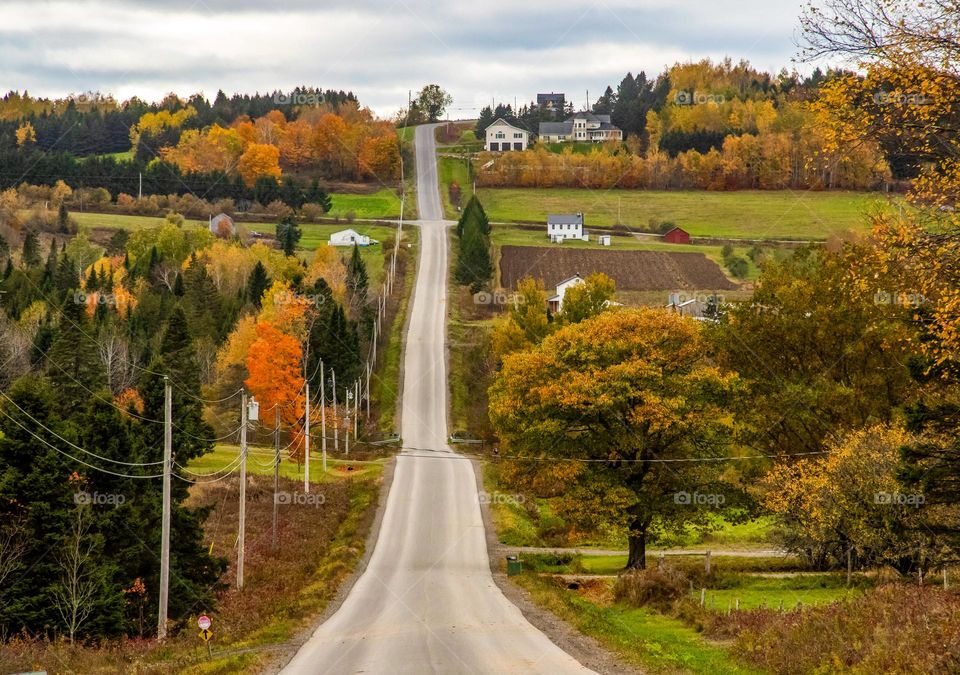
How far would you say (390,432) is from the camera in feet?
255

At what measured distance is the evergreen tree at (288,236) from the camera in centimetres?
12247

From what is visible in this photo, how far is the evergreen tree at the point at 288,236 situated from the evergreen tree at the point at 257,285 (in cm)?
1808

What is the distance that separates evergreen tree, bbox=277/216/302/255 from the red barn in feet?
166

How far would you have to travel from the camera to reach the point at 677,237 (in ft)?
472

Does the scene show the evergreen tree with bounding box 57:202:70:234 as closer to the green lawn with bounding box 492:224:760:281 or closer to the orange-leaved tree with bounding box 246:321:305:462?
the green lawn with bounding box 492:224:760:281

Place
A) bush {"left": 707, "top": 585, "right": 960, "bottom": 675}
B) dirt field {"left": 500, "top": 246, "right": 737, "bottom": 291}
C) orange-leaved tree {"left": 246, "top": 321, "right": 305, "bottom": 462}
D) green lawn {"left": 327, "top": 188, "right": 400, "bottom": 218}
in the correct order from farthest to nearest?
green lawn {"left": 327, "top": 188, "right": 400, "bottom": 218}
dirt field {"left": 500, "top": 246, "right": 737, "bottom": 291}
orange-leaved tree {"left": 246, "top": 321, "right": 305, "bottom": 462}
bush {"left": 707, "top": 585, "right": 960, "bottom": 675}

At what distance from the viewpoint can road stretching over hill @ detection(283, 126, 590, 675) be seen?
24.1 meters

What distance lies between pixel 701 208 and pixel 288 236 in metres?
69.1

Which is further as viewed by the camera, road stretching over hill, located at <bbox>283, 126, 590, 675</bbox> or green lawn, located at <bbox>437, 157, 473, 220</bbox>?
green lawn, located at <bbox>437, 157, 473, 220</bbox>

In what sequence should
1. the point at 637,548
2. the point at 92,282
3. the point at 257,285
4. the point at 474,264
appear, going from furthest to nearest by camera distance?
the point at 474,264 → the point at 92,282 → the point at 257,285 → the point at 637,548

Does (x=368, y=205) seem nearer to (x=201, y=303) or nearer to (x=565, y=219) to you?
(x=565, y=219)

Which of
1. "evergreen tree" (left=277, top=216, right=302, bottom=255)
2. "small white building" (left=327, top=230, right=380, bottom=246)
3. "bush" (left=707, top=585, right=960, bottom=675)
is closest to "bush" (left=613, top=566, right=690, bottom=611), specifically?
"bush" (left=707, top=585, right=960, bottom=675)

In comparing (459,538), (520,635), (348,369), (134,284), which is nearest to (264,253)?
(134,284)

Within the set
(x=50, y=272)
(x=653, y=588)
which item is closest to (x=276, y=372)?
(x=653, y=588)
